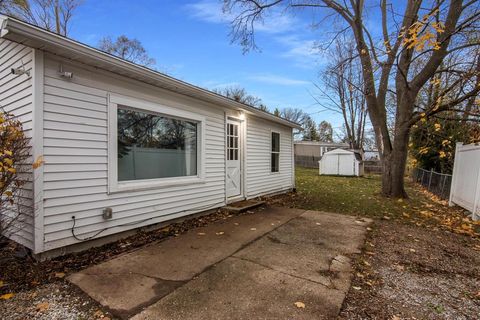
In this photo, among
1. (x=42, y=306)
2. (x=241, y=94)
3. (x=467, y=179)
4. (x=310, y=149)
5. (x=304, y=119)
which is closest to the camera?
(x=42, y=306)

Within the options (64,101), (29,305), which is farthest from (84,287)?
(64,101)

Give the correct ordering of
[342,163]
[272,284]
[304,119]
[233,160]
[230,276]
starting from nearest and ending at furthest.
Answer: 1. [272,284]
2. [230,276]
3. [233,160]
4. [342,163]
5. [304,119]

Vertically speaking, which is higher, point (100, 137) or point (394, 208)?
point (100, 137)

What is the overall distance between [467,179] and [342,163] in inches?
490

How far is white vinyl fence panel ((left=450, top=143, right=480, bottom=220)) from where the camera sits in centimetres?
588

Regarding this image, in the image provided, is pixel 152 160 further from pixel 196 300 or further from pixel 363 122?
pixel 363 122

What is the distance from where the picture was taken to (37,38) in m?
2.94

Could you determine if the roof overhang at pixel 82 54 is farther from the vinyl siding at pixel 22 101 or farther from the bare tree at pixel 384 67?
the bare tree at pixel 384 67

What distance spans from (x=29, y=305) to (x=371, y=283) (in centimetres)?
354

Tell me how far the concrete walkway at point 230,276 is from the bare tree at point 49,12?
13145 millimetres

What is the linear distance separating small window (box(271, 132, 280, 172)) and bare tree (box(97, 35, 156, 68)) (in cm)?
Answer: 1389

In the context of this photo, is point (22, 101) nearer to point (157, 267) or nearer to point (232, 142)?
point (157, 267)

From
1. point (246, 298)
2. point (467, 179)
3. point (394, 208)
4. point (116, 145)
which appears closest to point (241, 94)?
point (394, 208)

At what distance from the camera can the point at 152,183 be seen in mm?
4621
